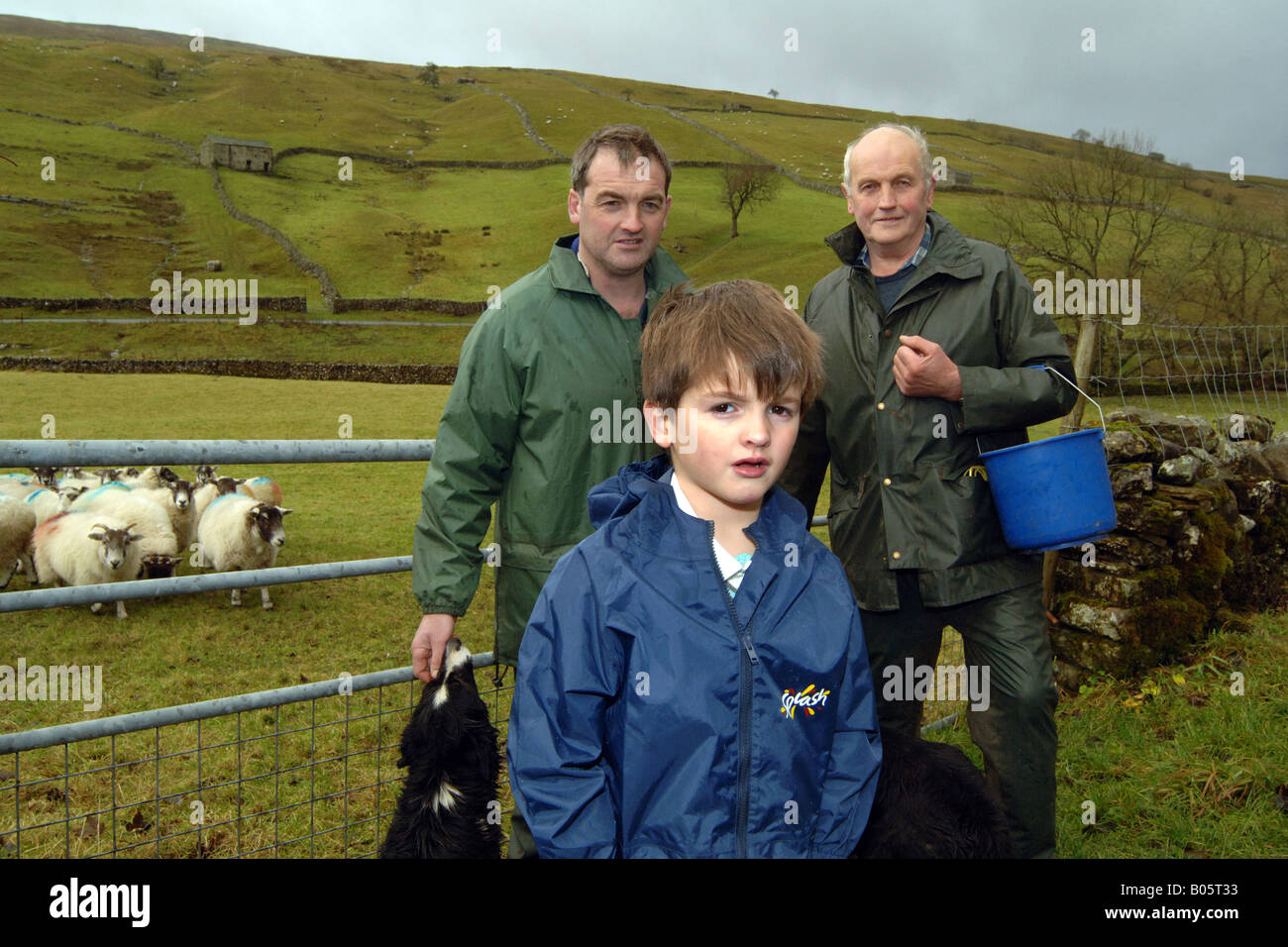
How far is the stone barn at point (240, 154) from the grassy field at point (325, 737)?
92.3 m

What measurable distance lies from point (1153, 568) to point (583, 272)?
4.56 m

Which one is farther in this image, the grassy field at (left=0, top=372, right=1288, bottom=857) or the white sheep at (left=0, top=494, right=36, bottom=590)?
A: the white sheep at (left=0, top=494, right=36, bottom=590)

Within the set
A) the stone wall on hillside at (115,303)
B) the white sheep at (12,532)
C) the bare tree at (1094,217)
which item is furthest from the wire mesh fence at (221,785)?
the stone wall on hillside at (115,303)

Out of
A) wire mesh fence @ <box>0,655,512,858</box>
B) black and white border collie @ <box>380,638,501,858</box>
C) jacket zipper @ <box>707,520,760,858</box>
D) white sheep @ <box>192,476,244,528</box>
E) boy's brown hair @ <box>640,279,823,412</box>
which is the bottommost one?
wire mesh fence @ <box>0,655,512,858</box>

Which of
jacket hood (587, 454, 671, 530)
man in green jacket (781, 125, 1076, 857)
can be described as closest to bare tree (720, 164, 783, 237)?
man in green jacket (781, 125, 1076, 857)

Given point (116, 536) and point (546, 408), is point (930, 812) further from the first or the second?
point (116, 536)

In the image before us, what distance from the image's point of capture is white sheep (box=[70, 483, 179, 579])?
33.7ft

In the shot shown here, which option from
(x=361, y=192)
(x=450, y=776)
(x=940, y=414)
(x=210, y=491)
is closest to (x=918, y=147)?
(x=940, y=414)

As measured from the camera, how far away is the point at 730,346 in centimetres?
211

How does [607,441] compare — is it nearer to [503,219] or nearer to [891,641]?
[891,641]

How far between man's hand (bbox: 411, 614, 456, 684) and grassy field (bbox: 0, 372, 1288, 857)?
0.51 meters

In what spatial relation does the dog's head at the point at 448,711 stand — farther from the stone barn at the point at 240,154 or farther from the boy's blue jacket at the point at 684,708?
the stone barn at the point at 240,154

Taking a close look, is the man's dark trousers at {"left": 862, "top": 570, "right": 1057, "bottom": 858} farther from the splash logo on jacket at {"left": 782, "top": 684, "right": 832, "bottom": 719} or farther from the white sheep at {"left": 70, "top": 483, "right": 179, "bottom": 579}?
the white sheep at {"left": 70, "top": 483, "right": 179, "bottom": 579}

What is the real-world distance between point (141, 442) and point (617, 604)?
1.72m
